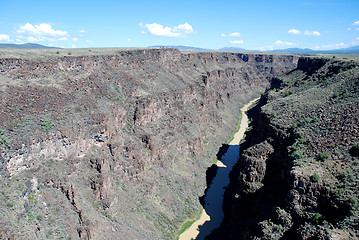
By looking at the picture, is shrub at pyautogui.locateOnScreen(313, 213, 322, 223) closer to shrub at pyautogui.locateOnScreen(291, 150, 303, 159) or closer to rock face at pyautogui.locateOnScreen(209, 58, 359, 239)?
rock face at pyautogui.locateOnScreen(209, 58, 359, 239)

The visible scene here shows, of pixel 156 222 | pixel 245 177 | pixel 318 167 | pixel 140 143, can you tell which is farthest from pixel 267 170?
pixel 140 143

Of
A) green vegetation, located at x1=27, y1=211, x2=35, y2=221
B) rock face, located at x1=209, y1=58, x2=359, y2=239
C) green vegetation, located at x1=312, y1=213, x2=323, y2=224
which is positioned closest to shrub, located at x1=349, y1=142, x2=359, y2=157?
rock face, located at x1=209, y1=58, x2=359, y2=239

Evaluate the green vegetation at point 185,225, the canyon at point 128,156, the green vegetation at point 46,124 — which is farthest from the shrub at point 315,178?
the green vegetation at point 46,124

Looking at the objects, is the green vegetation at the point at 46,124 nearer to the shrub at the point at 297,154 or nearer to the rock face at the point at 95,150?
the rock face at the point at 95,150

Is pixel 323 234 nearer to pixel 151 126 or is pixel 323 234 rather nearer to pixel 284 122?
pixel 284 122

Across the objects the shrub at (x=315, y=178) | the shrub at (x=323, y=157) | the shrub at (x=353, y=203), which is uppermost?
the shrub at (x=323, y=157)

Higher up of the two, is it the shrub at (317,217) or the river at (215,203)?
the shrub at (317,217)

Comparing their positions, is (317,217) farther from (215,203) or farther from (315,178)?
(215,203)
